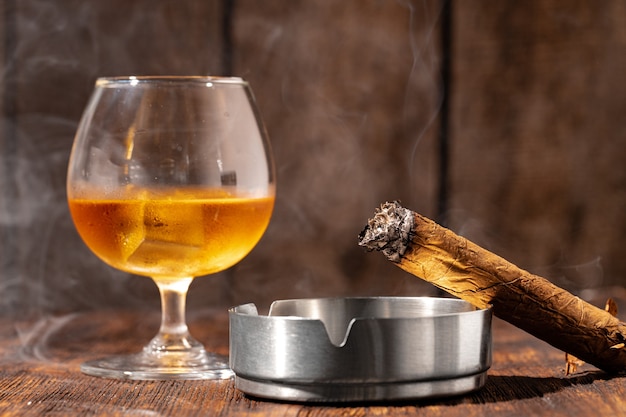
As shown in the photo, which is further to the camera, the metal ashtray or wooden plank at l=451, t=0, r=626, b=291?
wooden plank at l=451, t=0, r=626, b=291

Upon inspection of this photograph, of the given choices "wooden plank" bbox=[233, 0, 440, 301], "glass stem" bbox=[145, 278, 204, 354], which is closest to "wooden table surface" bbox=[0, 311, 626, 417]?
"glass stem" bbox=[145, 278, 204, 354]

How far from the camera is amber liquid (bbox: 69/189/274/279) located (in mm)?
1229

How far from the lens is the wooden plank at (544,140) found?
212 cm

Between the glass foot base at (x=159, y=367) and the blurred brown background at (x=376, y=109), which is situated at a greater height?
the blurred brown background at (x=376, y=109)

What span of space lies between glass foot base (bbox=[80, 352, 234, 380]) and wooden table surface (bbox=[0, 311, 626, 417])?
18 millimetres

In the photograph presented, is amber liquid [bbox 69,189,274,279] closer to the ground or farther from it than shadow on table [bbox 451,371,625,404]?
farther from it

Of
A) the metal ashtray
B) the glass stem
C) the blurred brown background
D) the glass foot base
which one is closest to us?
the metal ashtray

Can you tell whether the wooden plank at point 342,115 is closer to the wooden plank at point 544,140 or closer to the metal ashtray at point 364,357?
the wooden plank at point 544,140

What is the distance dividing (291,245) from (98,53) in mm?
586

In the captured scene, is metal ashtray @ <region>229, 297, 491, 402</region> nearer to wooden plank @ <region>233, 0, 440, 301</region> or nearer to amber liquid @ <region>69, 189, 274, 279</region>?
amber liquid @ <region>69, 189, 274, 279</region>

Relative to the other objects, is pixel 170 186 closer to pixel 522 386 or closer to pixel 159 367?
pixel 159 367

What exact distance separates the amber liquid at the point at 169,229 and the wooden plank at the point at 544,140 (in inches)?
37.5

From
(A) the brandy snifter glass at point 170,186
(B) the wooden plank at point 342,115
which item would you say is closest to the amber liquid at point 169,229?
(A) the brandy snifter glass at point 170,186

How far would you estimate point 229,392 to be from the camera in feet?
3.55
